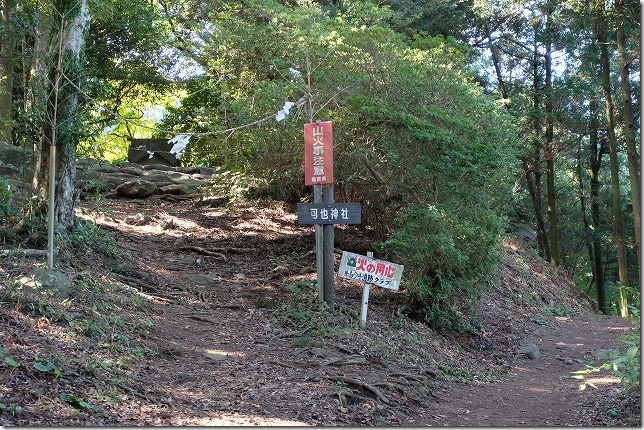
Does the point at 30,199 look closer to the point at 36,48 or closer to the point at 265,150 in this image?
the point at 36,48

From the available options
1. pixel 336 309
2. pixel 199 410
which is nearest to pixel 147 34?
pixel 336 309

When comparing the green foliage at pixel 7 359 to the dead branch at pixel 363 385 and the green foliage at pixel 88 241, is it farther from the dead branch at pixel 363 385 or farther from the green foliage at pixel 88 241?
the green foliage at pixel 88 241

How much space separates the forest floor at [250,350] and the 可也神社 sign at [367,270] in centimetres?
70

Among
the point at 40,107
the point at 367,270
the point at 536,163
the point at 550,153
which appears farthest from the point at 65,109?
the point at 536,163

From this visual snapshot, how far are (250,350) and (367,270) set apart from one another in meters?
2.24

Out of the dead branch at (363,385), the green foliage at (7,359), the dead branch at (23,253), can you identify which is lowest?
the dead branch at (363,385)

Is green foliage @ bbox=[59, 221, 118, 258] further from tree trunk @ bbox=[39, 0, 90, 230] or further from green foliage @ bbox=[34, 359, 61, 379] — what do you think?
green foliage @ bbox=[34, 359, 61, 379]

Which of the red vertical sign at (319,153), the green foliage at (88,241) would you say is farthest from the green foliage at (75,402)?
the red vertical sign at (319,153)

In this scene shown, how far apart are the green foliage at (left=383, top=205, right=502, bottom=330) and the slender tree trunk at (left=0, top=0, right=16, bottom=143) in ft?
24.3

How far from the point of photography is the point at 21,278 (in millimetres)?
7352

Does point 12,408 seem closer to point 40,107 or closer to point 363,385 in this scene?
point 363,385

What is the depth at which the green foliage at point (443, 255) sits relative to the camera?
10.3 meters

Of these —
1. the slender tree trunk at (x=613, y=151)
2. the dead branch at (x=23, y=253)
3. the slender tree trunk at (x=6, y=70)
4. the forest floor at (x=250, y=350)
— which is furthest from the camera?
the slender tree trunk at (x=613, y=151)

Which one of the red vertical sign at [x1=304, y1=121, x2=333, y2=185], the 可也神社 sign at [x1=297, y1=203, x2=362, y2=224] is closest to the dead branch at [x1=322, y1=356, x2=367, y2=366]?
the 可也神社 sign at [x1=297, y1=203, x2=362, y2=224]
